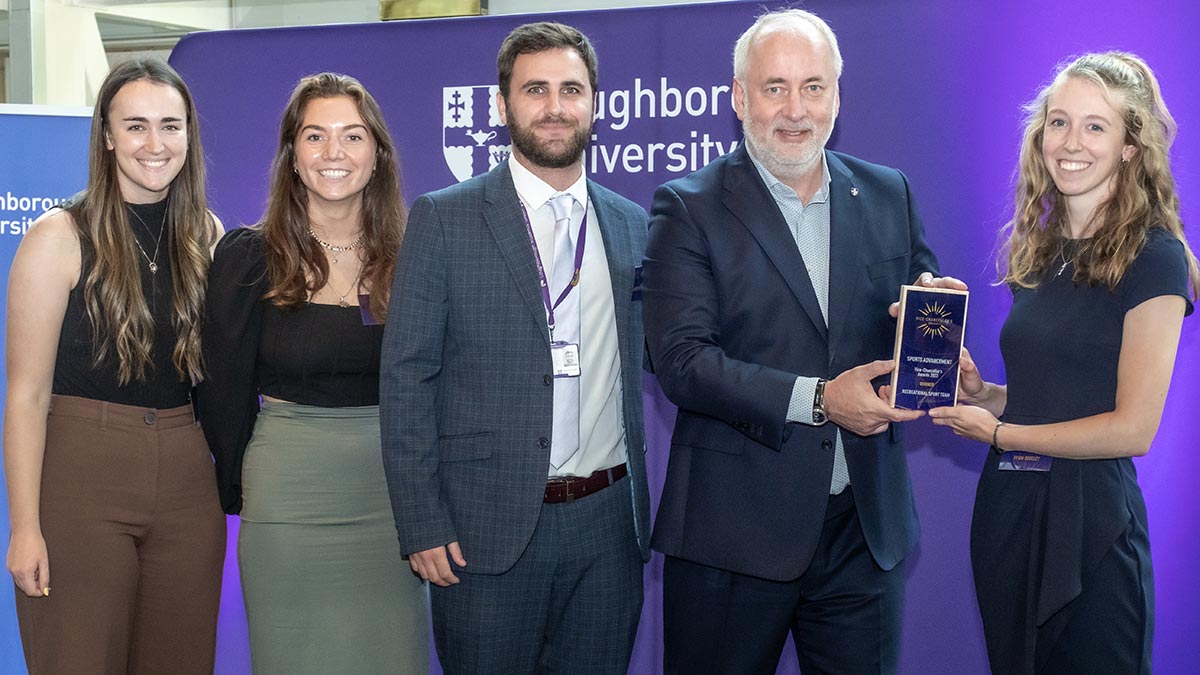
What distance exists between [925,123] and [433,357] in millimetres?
2036

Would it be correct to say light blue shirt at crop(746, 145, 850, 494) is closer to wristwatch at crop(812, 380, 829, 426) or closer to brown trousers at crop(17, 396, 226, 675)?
wristwatch at crop(812, 380, 829, 426)

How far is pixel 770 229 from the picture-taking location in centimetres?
269

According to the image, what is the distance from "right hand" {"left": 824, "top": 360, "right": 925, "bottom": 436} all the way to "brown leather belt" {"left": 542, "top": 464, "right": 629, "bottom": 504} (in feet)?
2.20

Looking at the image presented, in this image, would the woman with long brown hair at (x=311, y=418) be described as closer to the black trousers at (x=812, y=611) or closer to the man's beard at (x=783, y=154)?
the black trousers at (x=812, y=611)

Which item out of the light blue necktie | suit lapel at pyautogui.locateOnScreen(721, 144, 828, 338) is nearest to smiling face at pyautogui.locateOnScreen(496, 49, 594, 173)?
the light blue necktie

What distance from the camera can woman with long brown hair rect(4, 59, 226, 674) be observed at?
3023 millimetres

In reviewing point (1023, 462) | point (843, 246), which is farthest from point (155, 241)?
point (1023, 462)

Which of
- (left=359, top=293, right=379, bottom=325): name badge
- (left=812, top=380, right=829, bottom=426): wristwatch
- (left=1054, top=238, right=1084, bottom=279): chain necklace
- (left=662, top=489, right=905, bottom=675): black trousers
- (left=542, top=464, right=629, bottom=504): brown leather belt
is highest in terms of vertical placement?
(left=1054, top=238, right=1084, bottom=279): chain necklace

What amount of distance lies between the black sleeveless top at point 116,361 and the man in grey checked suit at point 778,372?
132 centimetres

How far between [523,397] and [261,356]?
79 centimetres

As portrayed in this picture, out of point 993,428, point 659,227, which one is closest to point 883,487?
point 993,428

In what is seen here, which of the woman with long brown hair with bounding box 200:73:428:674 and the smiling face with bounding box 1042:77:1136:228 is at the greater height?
the smiling face with bounding box 1042:77:1136:228

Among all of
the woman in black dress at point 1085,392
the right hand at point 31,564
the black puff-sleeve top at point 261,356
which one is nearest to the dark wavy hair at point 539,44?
the black puff-sleeve top at point 261,356

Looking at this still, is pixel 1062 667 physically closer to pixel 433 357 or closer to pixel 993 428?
pixel 993 428
